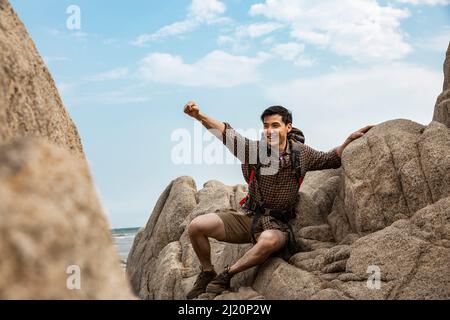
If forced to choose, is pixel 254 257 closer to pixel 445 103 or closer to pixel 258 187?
pixel 258 187

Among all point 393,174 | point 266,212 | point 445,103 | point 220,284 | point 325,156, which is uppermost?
point 445,103

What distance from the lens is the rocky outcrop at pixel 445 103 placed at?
12914mm

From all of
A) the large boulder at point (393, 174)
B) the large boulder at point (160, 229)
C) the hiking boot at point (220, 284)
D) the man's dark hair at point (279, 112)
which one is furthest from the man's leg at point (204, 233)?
the large boulder at point (160, 229)

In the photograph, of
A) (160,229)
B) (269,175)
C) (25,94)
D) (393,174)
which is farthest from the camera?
(160,229)

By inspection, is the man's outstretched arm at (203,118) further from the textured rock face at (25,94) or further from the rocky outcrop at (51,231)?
the rocky outcrop at (51,231)

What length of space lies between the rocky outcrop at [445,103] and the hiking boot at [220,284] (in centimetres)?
703

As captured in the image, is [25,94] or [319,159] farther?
[319,159]

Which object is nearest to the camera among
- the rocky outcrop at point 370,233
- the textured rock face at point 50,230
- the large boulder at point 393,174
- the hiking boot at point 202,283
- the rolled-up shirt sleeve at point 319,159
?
the textured rock face at point 50,230

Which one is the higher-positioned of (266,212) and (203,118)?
(203,118)

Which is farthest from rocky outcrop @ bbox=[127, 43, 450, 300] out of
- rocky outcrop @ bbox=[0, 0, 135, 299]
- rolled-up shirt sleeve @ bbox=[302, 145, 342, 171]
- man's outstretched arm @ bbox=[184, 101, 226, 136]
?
rocky outcrop @ bbox=[0, 0, 135, 299]

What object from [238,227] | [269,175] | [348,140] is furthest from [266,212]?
[348,140]

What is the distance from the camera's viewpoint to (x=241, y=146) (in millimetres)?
12305

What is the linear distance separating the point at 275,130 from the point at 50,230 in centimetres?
906
